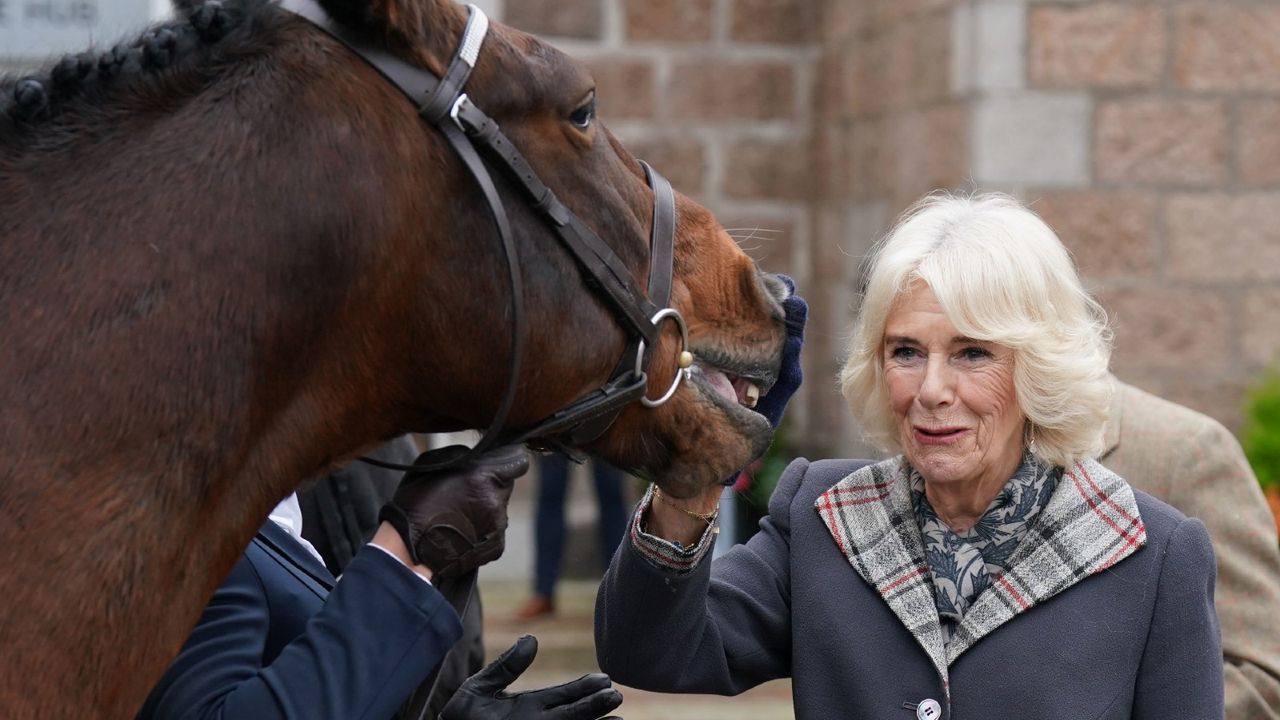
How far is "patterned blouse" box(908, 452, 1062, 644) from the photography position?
231 centimetres

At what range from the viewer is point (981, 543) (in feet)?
7.72

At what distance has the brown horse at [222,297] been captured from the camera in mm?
1562

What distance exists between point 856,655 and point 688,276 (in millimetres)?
645

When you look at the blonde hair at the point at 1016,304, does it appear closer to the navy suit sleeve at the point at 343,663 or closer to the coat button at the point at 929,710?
the coat button at the point at 929,710

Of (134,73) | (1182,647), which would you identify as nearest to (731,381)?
(1182,647)

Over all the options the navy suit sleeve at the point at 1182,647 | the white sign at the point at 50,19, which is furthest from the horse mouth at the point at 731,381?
the white sign at the point at 50,19

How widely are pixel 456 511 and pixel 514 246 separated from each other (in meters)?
0.34

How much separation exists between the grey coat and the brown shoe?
4712mm

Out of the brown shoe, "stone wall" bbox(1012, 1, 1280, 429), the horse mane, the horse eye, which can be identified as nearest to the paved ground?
the brown shoe

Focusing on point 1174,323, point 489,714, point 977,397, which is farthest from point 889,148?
point 489,714

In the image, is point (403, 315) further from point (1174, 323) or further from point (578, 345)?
point (1174, 323)

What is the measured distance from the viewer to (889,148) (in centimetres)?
698

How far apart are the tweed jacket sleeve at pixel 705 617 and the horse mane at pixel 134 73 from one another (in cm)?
92

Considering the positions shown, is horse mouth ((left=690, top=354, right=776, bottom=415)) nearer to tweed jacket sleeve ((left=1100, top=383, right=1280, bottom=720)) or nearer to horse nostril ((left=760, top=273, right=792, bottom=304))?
horse nostril ((left=760, top=273, right=792, bottom=304))
